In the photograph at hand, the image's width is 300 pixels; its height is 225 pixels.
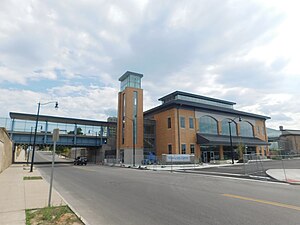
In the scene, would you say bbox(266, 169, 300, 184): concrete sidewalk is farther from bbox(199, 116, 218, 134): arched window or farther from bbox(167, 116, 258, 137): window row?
bbox(199, 116, 218, 134): arched window

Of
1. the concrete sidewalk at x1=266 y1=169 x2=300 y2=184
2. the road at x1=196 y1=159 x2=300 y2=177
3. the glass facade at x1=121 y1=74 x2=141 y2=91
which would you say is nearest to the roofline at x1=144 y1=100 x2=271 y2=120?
the glass facade at x1=121 y1=74 x2=141 y2=91

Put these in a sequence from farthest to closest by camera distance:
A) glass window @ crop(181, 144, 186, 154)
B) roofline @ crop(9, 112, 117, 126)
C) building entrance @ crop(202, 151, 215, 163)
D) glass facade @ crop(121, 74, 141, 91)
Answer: roofline @ crop(9, 112, 117, 126)
glass facade @ crop(121, 74, 141, 91)
building entrance @ crop(202, 151, 215, 163)
glass window @ crop(181, 144, 186, 154)

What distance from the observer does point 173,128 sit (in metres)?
47.1

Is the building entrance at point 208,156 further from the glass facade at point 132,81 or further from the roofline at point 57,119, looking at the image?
the roofline at point 57,119

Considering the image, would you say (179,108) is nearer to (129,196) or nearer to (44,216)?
(129,196)

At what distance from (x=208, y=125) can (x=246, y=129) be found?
14685 mm

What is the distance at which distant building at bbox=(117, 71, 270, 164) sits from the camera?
47719 millimetres

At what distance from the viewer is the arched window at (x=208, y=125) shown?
5166cm

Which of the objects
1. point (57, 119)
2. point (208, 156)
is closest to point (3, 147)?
point (57, 119)

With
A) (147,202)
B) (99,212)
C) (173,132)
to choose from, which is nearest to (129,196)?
(147,202)

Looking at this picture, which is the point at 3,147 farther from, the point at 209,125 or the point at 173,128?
the point at 209,125

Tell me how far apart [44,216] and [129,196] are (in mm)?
4179

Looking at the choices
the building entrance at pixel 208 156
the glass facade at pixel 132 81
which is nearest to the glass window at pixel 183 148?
the building entrance at pixel 208 156

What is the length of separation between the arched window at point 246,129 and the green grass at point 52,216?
58.2 meters
